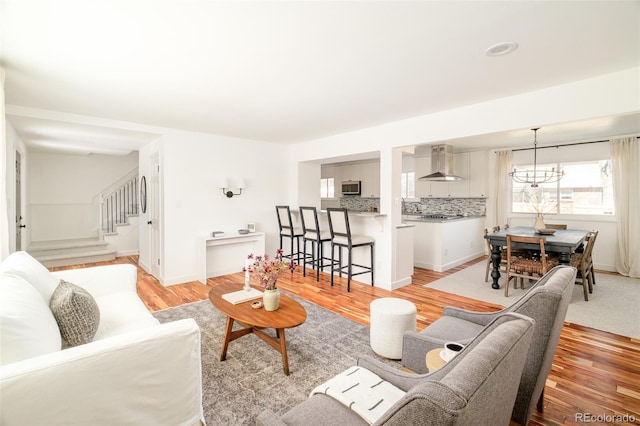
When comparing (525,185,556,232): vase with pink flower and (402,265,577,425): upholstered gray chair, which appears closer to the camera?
(402,265,577,425): upholstered gray chair

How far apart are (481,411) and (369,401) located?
0.62 m

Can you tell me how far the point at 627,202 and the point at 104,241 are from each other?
1047cm

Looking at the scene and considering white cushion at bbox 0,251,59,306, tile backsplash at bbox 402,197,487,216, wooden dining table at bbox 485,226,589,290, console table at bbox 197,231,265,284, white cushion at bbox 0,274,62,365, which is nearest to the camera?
white cushion at bbox 0,274,62,365

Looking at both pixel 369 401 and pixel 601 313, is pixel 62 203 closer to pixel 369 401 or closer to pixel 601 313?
pixel 369 401

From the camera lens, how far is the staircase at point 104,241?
6.09m

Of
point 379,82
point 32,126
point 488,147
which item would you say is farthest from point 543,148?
point 32,126

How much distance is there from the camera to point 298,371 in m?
2.31

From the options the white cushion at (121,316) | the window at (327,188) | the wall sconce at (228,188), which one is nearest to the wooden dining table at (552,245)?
the wall sconce at (228,188)

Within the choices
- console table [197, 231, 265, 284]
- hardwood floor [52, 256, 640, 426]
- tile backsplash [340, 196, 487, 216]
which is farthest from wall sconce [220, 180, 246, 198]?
tile backsplash [340, 196, 487, 216]

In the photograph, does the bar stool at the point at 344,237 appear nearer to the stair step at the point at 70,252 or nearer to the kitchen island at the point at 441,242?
the kitchen island at the point at 441,242

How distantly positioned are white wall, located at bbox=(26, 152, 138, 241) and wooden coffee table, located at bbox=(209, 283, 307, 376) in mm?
6602

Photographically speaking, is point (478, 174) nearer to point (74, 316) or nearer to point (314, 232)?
point (314, 232)

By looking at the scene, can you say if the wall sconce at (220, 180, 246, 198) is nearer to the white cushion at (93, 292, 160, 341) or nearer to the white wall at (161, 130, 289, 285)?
the white wall at (161, 130, 289, 285)

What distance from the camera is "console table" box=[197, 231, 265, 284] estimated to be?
4777mm
